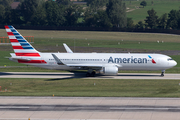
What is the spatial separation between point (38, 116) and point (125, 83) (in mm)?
18858

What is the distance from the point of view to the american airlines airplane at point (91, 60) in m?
47.1

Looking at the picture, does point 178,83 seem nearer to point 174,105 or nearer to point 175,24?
point 174,105

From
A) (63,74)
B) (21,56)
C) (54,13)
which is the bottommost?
(63,74)

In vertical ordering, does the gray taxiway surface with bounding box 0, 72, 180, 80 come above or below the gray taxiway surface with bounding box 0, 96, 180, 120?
below

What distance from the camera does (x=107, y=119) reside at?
24688mm

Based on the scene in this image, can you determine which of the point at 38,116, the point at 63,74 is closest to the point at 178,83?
the point at 63,74

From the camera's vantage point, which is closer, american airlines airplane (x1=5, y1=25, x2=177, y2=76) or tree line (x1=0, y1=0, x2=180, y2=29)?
american airlines airplane (x1=5, y1=25, x2=177, y2=76)

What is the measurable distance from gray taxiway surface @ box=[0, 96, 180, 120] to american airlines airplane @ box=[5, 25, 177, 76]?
15.5 m

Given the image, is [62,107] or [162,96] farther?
[162,96]

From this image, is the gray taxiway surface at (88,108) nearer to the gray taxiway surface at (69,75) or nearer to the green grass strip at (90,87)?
the green grass strip at (90,87)

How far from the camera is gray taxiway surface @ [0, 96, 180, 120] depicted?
1003 inches

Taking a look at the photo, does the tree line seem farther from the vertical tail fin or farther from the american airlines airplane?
the vertical tail fin

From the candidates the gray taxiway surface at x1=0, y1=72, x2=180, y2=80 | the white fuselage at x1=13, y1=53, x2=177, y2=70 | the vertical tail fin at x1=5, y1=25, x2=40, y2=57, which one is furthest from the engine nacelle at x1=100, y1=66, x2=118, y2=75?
the vertical tail fin at x1=5, y1=25, x2=40, y2=57

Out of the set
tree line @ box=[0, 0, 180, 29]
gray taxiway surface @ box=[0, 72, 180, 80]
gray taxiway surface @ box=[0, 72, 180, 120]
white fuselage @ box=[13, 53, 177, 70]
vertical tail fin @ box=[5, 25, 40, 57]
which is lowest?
gray taxiway surface @ box=[0, 72, 180, 80]
